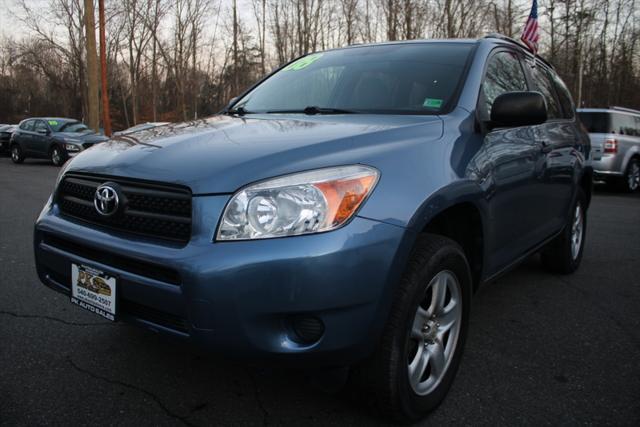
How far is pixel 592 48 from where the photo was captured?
3456 centimetres

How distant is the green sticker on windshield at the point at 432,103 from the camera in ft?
8.64

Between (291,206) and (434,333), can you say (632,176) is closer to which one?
(434,333)

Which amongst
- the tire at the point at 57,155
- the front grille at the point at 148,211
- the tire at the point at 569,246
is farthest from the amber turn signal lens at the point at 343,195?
the tire at the point at 57,155

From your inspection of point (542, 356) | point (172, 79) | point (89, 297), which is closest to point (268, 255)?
point (89, 297)

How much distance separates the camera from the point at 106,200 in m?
2.04

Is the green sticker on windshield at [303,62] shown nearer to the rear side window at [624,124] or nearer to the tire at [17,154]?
the rear side window at [624,124]

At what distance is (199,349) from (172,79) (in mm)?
41382

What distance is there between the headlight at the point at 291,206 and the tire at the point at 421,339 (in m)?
0.39

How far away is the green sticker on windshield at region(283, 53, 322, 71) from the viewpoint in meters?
3.55

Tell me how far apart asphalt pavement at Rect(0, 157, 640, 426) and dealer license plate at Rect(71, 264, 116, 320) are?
10.1 inches

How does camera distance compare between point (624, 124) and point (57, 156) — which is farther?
point (57, 156)

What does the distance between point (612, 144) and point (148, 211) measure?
10569 millimetres

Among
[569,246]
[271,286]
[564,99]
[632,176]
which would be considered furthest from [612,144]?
[271,286]

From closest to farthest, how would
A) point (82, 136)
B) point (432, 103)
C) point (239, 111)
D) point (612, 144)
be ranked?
point (432, 103), point (239, 111), point (612, 144), point (82, 136)
